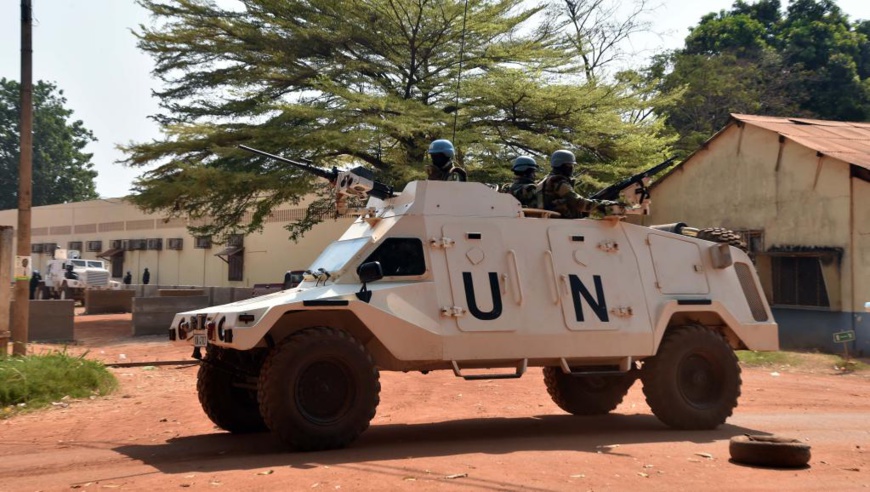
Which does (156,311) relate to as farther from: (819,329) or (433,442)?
(433,442)

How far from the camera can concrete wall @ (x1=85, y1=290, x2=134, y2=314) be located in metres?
33.1

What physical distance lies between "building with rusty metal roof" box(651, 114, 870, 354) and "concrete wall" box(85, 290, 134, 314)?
67.2ft

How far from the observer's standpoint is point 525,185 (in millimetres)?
10852

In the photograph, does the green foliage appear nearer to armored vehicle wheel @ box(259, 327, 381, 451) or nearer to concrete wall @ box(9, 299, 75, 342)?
concrete wall @ box(9, 299, 75, 342)

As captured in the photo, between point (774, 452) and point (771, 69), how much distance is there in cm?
3243

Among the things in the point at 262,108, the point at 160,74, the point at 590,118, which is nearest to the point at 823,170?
the point at 590,118

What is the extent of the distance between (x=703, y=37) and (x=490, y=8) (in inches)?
767

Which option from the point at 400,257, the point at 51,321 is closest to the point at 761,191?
the point at 400,257

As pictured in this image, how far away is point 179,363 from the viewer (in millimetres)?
16703

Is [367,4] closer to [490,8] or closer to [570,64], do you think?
[490,8]

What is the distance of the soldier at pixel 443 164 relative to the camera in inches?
405

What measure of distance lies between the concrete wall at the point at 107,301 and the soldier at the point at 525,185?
1004 inches

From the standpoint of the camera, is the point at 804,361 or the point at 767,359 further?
the point at 767,359

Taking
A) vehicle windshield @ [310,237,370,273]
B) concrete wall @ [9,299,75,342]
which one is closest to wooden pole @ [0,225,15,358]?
vehicle windshield @ [310,237,370,273]
